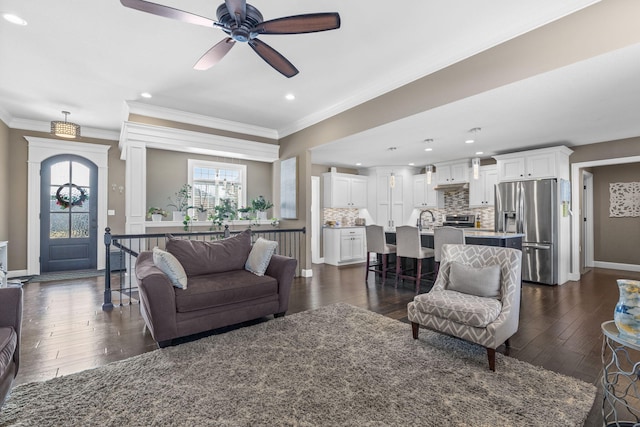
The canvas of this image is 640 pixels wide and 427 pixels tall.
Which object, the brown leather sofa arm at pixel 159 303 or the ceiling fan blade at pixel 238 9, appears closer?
the ceiling fan blade at pixel 238 9


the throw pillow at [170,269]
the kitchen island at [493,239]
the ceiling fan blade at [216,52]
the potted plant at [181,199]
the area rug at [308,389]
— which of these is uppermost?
the ceiling fan blade at [216,52]

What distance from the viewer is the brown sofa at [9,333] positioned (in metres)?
1.71

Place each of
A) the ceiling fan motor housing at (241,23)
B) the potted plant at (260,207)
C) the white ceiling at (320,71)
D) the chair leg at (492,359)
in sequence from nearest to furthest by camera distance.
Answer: the ceiling fan motor housing at (241,23) < the chair leg at (492,359) < the white ceiling at (320,71) < the potted plant at (260,207)

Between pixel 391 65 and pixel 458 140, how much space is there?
2.31m

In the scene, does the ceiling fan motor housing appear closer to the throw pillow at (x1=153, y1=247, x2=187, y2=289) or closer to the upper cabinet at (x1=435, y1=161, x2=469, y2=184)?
the throw pillow at (x1=153, y1=247, x2=187, y2=289)

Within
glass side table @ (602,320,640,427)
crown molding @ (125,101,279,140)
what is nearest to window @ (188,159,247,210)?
crown molding @ (125,101,279,140)

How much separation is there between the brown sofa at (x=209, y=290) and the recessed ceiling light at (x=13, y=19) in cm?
237

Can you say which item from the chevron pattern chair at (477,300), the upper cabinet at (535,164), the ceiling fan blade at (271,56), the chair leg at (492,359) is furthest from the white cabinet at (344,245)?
the chair leg at (492,359)

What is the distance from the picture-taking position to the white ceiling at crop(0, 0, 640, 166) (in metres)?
2.62

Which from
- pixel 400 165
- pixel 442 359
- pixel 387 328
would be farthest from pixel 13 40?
pixel 400 165

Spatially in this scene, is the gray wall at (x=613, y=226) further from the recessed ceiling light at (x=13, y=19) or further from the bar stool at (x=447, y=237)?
the recessed ceiling light at (x=13, y=19)

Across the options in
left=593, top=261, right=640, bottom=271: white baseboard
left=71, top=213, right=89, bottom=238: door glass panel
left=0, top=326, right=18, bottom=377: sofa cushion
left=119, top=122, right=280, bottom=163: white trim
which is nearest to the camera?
left=0, top=326, right=18, bottom=377: sofa cushion

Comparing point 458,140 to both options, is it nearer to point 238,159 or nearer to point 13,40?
point 238,159

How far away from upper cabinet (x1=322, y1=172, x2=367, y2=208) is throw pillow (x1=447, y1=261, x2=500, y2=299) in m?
4.96
